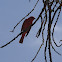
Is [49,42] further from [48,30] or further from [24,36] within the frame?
[24,36]

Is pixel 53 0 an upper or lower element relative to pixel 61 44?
upper

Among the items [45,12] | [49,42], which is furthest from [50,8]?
[49,42]

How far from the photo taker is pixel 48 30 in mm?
613

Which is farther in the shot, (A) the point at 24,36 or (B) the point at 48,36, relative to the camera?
(A) the point at 24,36

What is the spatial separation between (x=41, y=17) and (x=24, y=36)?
11 cm

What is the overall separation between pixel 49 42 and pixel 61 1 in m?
0.17

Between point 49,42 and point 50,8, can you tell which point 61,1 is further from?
point 49,42

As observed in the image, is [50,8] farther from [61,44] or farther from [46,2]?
[61,44]

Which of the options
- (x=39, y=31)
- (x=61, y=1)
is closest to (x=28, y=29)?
(x=39, y=31)

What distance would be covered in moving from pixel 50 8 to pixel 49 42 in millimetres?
127

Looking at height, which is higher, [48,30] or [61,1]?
[61,1]

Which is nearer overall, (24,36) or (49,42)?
(49,42)

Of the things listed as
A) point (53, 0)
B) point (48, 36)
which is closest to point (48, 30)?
point (48, 36)

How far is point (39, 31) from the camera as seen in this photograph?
673mm
